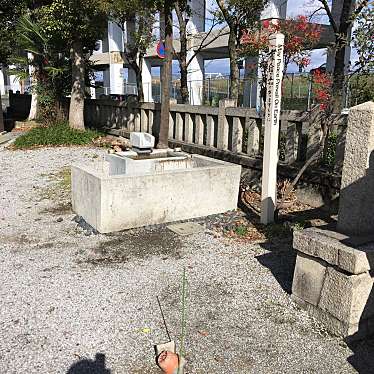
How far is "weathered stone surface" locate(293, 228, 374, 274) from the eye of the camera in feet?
10.4

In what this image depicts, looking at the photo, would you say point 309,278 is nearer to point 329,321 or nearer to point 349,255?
point 329,321

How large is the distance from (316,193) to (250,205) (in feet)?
3.59

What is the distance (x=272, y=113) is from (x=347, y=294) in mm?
3061

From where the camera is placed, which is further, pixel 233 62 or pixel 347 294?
pixel 233 62

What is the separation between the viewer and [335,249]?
3275 mm

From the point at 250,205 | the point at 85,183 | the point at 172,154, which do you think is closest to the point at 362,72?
the point at 250,205

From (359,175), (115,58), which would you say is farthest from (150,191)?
(115,58)

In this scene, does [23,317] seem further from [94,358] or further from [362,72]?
[362,72]

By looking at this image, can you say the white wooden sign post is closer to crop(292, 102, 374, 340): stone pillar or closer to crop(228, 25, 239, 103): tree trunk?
crop(292, 102, 374, 340): stone pillar

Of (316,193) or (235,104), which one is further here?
(235,104)

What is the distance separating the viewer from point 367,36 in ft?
17.7

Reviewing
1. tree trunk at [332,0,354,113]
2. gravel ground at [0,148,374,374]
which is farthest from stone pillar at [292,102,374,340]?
tree trunk at [332,0,354,113]

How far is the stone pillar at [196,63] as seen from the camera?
831 inches

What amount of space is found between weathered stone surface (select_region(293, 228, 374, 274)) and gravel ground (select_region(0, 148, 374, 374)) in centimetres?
62
